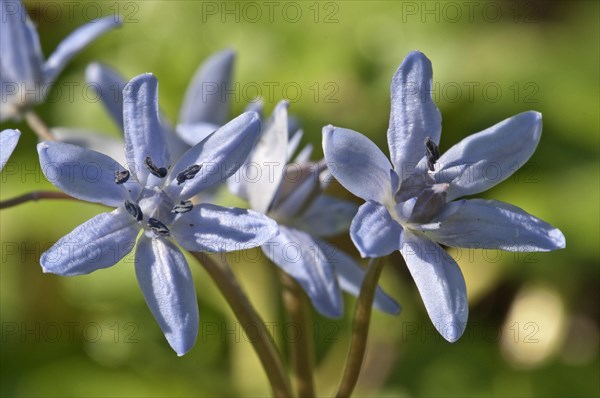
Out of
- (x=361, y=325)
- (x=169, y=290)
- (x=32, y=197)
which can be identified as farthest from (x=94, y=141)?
(x=361, y=325)

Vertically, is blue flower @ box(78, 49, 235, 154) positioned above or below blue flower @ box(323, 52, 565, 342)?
below

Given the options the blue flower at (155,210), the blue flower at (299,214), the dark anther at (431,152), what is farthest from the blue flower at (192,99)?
the dark anther at (431,152)

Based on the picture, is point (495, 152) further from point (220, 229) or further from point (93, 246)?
point (93, 246)

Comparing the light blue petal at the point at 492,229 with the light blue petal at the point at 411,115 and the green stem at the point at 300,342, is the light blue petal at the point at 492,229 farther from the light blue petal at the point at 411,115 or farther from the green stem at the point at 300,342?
the green stem at the point at 300,342

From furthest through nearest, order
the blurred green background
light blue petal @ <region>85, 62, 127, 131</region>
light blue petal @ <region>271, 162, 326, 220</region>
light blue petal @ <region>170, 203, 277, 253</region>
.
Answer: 1. the blurred green background
2. light blue petal @ <region>85, 62, 127, 131</region>
3. light blue petal @ <region>271, 162, 326, 220</region>
4. light blue petal @ <region>170, 203, 277, 253</region>

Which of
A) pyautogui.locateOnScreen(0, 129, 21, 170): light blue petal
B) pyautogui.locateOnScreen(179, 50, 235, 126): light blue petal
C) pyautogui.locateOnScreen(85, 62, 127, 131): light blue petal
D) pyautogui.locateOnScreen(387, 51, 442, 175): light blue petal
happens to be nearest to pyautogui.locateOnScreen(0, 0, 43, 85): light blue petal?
pyautogui.locateOnScreen(85, 62, 127, 131): light blue petal

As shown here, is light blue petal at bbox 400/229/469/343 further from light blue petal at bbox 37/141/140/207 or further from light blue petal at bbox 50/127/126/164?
light blue petal at bbox 50/127/126/164
